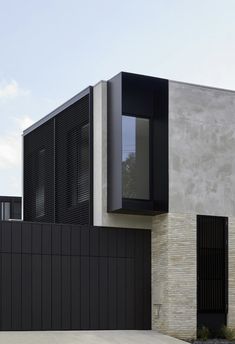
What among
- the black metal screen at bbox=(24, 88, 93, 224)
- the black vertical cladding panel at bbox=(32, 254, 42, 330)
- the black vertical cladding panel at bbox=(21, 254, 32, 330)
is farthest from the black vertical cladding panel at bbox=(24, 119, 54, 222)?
the black vertical cladding panel at bbox=(21, 254, 32, 330)

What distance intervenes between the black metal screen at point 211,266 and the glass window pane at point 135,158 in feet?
7.26

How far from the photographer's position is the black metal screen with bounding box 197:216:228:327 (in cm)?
2256

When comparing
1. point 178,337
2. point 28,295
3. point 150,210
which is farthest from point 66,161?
point 178,337

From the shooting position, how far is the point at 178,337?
2156 cm

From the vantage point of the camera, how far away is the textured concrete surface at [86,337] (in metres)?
19.1

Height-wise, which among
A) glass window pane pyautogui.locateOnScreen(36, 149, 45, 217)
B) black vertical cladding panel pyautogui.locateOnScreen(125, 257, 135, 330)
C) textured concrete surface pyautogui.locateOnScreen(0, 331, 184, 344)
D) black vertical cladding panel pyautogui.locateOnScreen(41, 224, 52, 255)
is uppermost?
glass window pane pyautogui.locateOnScreen(36, 149, 45, 217)

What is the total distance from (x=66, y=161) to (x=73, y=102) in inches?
78.1

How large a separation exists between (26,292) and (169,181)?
215 inches

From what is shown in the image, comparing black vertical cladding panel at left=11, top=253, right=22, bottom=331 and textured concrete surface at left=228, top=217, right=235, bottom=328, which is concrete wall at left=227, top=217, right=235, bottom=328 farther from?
black vertical cladding panel at left=11, top=253, right=22, bottom=331

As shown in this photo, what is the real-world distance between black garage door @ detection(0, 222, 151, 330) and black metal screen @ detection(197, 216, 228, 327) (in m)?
1.63

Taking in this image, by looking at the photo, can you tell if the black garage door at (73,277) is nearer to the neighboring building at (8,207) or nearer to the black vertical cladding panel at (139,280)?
the black vertical cladding panel at (139,280)

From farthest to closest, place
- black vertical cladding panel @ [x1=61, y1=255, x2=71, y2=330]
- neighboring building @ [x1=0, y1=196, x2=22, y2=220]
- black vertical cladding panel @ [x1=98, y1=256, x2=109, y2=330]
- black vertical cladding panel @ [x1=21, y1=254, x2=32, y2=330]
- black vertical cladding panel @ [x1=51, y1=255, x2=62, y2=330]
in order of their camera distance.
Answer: neighboring building @ [x1=0, y1=196, x2=22, y2=220], black vertical cladding panel @ [x1=98, y1=256, x2=109, y2=330], black vertical cladding panel @ [x1=61, y1=255, x2=71, y2=330], black vertical cladding panel @ [x1=51, y1=255, x2=62, y2=330], black vertical cladding panel @ [x1=21, y1=254, x2=32, y2=330]

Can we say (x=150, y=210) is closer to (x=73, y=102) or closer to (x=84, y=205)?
(x=84, y=205)

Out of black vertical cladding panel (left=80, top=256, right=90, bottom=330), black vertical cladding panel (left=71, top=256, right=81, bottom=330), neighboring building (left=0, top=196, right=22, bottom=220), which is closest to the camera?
black vertical cladding panel (left=71, top=256, right=81, bottom=330)
